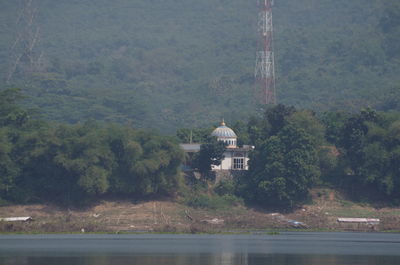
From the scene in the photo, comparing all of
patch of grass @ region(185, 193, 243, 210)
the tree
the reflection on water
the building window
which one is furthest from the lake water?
the building window

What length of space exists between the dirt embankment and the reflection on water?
938 inches

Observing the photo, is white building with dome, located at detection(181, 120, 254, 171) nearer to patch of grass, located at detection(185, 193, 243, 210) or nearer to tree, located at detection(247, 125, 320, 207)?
tree, located at detection(247, 125, 320, 207)

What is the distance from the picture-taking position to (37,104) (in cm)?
16038

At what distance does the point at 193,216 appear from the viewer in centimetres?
8981

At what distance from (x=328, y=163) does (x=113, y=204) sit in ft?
76.8

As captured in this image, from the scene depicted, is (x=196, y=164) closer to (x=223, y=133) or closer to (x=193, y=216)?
(x=223, y=133)

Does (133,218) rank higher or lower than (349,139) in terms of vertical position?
lower

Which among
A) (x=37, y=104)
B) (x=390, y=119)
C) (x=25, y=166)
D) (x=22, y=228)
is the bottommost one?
(x=22, y=228)

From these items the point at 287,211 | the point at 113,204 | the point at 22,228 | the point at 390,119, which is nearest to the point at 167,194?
the point at 113,204

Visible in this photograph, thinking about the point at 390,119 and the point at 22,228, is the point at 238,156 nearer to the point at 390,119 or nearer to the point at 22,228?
the point at 390,119

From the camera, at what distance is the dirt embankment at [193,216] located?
86.1 m

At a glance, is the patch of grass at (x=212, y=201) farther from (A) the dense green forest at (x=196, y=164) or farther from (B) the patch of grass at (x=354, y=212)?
(B) the patch of grass at (x=354, y=212)

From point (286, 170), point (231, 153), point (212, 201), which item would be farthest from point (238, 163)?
point (286, 170)

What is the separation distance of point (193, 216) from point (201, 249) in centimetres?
2445
